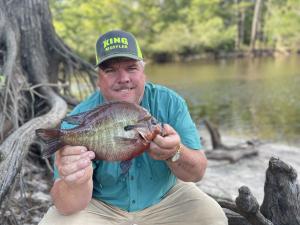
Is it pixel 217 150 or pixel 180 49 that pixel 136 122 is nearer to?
pixel 217 150

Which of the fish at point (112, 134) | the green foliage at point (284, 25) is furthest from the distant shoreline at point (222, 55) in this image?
the fish at point (112, 134)

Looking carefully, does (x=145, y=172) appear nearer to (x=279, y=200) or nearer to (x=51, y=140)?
(x=51, y=140)

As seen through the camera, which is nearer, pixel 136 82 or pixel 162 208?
pixel 136 82

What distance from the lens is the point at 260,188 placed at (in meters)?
6.99

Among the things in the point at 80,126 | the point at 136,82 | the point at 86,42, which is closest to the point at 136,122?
the point at 80,126

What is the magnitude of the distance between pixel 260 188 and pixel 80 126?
16.2 feet

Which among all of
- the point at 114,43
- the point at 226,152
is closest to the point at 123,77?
the point at 114,43

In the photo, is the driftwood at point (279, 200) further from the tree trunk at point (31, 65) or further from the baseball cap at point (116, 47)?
the tree trunk at point (31, 65)

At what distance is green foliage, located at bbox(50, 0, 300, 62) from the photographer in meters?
49.0

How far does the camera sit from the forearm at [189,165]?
3016 mm

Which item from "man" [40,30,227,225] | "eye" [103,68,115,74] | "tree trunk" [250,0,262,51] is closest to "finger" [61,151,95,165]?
"man" [40,30,227,225]

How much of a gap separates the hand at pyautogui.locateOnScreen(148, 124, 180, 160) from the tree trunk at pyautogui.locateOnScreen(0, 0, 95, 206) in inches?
101

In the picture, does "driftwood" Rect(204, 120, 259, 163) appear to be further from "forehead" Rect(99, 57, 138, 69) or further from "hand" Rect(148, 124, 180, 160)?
"hand" Rect(148, 124, 180, 160)

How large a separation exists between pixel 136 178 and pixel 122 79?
74cm
